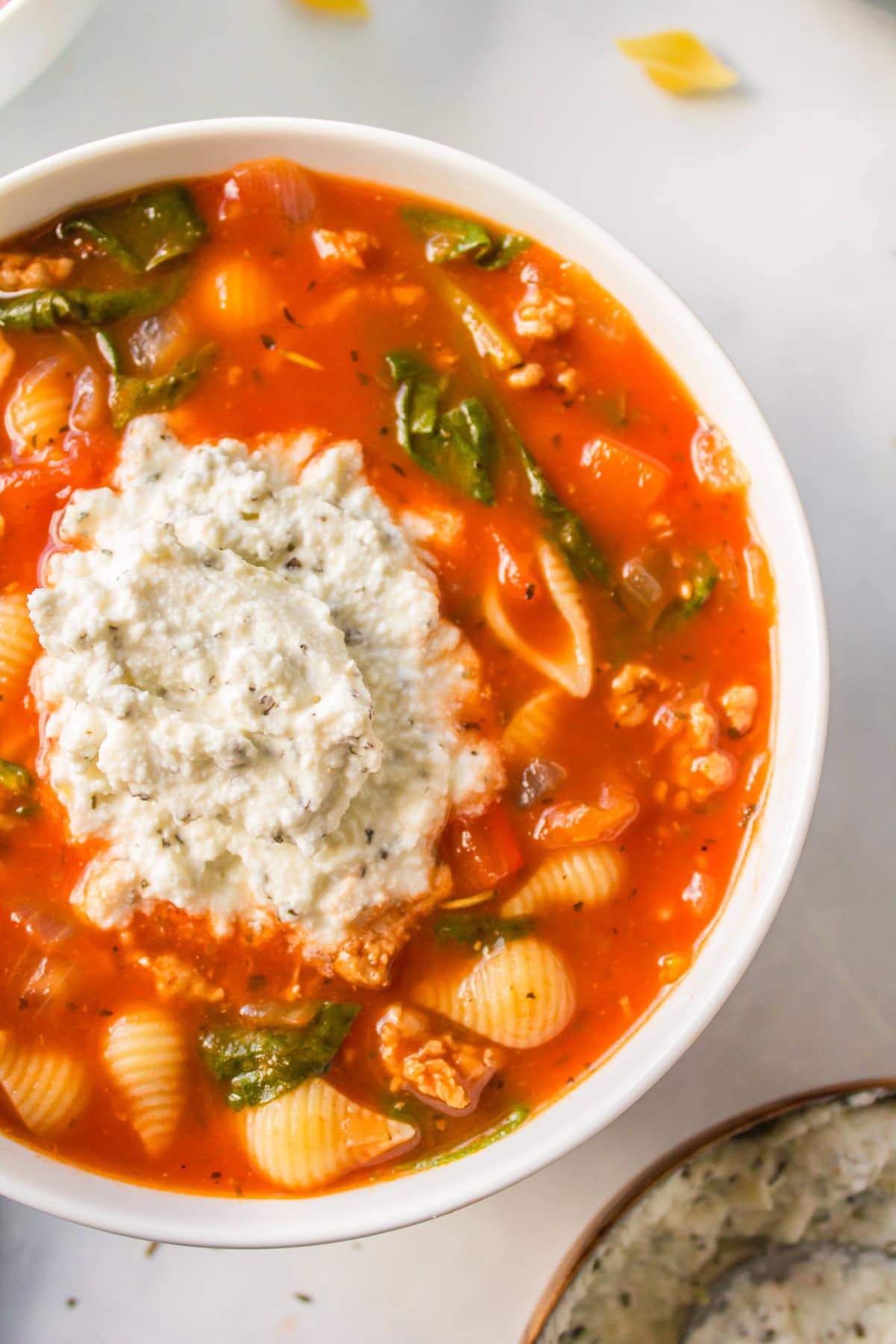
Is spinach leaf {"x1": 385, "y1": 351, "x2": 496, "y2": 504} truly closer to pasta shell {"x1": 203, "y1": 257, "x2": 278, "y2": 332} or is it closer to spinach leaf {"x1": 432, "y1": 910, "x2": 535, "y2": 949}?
pasta shell {"x1": 203, "y1": 257, "x2": 278, "y2": 332}

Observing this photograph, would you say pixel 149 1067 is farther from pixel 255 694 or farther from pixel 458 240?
pixel 458 240

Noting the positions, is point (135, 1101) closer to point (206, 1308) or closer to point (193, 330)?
point (206, 1308)

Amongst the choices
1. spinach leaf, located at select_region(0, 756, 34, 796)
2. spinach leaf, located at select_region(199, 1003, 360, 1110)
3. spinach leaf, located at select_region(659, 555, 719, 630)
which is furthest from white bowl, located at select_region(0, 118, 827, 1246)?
spinach leaf, located at select_region(0, 756, 34, 796)

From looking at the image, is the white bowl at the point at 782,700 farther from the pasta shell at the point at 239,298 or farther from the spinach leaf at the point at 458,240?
the pasta shell at the point at 239,298

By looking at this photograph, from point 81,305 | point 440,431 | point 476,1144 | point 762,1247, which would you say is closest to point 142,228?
point 81,305

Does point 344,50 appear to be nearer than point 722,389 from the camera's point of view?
No

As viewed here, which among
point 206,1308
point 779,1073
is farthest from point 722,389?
point 206,1308
